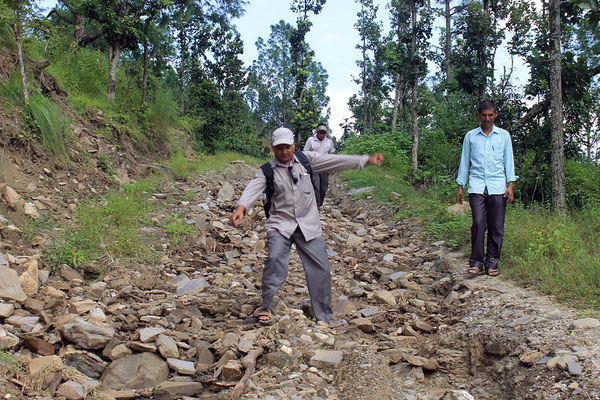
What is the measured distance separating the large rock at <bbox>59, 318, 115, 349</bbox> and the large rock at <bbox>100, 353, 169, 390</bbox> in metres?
0.27

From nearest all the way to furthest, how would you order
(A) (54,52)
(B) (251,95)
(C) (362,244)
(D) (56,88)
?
(C) (362,244), (D) (56,88), (A) (54,52), (B) (251,95)

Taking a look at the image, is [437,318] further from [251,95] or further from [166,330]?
[251,95]

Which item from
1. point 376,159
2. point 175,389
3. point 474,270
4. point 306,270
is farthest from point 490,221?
point 175,389

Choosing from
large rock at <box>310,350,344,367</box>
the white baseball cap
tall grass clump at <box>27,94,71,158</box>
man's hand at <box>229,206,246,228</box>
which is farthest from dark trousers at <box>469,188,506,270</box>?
tall grass clump at <box>27,94,71,158</box>

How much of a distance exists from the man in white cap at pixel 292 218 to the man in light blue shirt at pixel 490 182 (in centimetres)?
163

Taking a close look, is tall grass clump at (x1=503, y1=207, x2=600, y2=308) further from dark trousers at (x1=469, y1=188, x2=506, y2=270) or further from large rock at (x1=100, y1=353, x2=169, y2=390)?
large rock at (x1=100, y1=353, x2=169, y2=390)

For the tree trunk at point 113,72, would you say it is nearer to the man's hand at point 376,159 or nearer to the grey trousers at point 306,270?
the grey trousers at point 306,270

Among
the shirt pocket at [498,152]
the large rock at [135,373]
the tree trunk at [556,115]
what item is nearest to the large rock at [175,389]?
the large rock at [135,373]

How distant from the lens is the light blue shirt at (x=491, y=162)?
15.5ft

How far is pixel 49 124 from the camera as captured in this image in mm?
6777

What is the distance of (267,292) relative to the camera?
3834mm

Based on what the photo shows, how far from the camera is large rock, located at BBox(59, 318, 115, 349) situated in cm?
316

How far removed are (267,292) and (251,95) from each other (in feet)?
188

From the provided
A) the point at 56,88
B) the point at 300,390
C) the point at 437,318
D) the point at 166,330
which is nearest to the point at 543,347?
the point at 437,318
